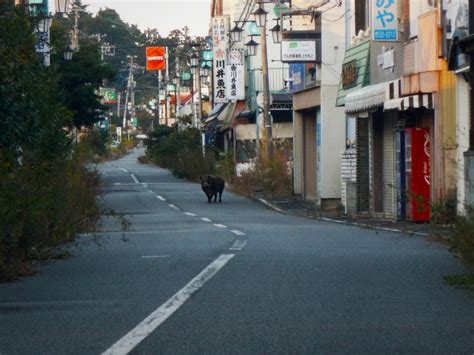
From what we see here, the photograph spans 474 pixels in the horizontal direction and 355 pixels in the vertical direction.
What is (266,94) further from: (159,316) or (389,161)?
(159,316)

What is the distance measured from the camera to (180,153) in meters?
69.4

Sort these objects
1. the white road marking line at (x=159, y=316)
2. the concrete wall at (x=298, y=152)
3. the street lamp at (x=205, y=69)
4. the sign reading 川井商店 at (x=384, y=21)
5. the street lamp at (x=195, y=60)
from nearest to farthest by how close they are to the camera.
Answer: the white road marking line at (x=159, y=316)
the sign reading 川井商店 at (x=384, y=21)
the concrete wall at (x=298, y=152)
the street lamp at (x=195, y=60)
the street lamp at (x=205, y=69)

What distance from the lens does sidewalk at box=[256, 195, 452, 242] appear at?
23.9m

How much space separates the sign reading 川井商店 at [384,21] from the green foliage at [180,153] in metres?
32.7

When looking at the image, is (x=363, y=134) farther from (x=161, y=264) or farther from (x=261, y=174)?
(x=161, y=264)

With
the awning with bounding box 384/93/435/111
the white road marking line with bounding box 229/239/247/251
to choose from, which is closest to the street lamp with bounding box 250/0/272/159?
the awning with bounding box 384/93/435/111

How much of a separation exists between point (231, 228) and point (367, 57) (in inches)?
343

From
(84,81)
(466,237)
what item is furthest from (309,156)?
(466,237)

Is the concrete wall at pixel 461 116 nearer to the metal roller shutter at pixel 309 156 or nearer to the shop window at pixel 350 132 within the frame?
the shop window at pixel 350 132

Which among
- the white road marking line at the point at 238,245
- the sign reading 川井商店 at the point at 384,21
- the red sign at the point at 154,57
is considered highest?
the red sign at the point at 154,57

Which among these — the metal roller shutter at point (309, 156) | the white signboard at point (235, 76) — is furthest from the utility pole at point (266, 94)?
the white signboard at point (235, 76)

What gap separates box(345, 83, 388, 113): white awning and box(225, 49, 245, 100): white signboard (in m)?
26.1

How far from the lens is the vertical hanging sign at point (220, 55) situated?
57.7 m

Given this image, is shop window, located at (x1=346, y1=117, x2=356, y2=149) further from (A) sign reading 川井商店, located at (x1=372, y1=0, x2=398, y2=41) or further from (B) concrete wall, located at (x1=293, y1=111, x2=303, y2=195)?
(A) sign reading 川井商店, located at (x1=372, y1=0, x2=398, y2=41)
